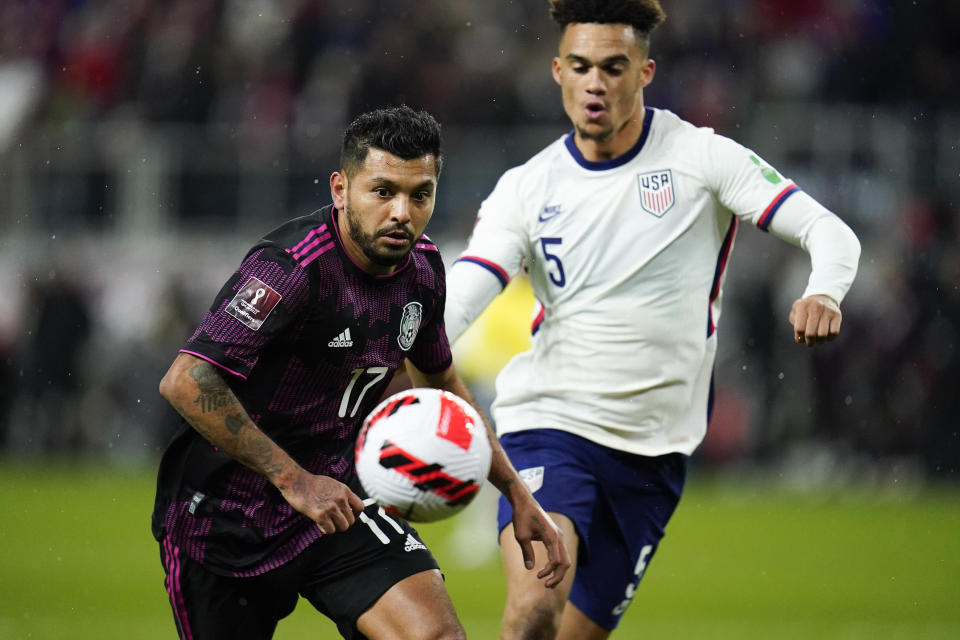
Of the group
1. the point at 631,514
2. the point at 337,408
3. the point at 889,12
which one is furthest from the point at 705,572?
the point at 889,12

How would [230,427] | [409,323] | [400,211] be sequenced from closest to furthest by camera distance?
1. [230,427]
2. [400,211]
3. [409,323]

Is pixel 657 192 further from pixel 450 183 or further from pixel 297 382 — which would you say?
pixel 450 183

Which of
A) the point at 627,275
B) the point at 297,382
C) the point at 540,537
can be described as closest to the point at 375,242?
the point at 297,382

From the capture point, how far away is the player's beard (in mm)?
4699

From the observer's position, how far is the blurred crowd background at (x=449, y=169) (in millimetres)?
16906

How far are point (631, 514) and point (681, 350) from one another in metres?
0.71

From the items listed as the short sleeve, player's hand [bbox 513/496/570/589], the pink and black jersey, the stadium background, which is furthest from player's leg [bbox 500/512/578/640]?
the stadium background

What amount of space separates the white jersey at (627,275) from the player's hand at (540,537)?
81 cm

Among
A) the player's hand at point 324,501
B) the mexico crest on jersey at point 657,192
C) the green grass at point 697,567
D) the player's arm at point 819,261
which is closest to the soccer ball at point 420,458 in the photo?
the player's hand at point 324,501

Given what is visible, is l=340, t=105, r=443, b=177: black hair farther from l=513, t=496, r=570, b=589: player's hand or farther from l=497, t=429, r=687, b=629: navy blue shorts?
l=497, t=429, r=687, b=629: navy blue shorts

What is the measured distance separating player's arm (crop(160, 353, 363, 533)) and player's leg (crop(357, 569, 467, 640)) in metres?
0.59

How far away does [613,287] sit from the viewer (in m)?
5.87

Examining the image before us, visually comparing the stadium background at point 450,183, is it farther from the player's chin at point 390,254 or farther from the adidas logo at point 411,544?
the player's chin at point 390,254

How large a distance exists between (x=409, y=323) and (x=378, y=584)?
0.91 m
